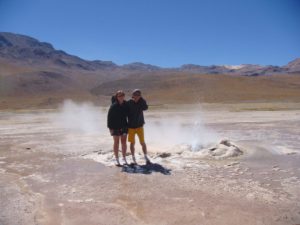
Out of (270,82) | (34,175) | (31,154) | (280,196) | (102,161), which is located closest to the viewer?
(280,196)

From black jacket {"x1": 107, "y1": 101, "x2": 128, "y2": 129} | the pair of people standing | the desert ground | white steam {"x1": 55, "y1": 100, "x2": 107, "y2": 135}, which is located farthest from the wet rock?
white steam {"x1": 55, "y1": 100, "x2": 107, "y2": 135}

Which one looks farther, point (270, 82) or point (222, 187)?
point (270, 82)

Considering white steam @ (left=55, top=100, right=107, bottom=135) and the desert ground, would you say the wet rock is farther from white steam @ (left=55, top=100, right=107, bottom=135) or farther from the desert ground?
white steam @ (left=55, top=100, right=107, bottom=135)

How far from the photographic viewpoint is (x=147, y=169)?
8.00 meters

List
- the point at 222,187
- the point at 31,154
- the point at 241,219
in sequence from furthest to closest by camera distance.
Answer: the point at 31,154, the point at 222,187, the point at 241,219

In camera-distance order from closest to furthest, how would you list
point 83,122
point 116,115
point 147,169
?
point 147,169 < point 116,115 < point 83,122

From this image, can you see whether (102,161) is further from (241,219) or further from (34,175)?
(241,219)

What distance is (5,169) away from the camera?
8633 millimetres

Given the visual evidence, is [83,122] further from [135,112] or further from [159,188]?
[159,188]

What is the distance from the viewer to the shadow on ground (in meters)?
7.81

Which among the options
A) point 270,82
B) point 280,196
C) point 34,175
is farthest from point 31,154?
point 270,82

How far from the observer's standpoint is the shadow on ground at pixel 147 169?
781 centimetres

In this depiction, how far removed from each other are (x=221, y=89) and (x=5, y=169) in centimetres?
8391

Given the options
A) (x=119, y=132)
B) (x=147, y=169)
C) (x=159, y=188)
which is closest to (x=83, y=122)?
(x=119, y=132)
